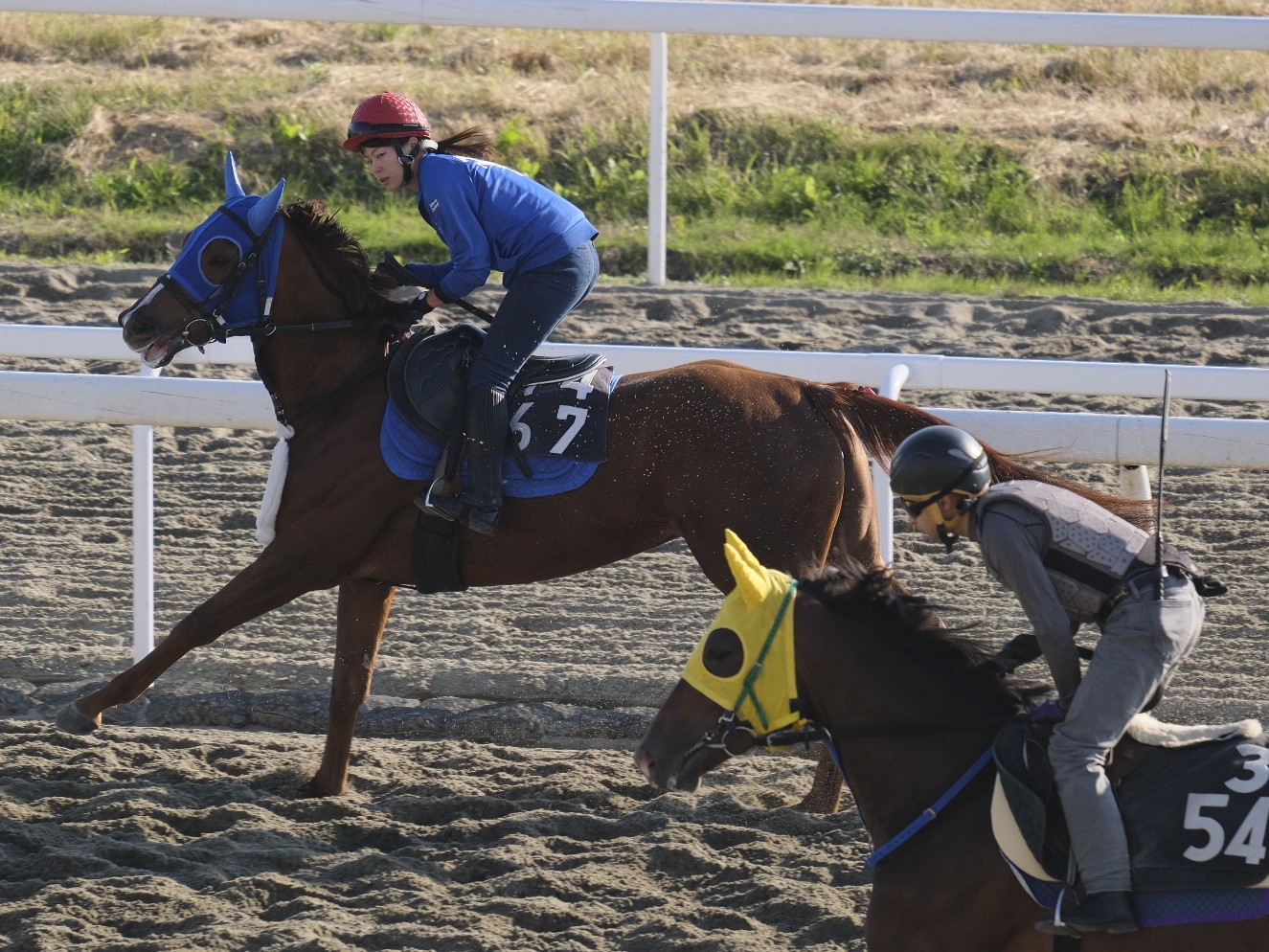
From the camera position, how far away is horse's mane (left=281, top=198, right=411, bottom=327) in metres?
4.89

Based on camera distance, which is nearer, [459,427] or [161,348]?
[459,427]

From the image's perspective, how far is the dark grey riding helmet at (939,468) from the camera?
317 centimetres

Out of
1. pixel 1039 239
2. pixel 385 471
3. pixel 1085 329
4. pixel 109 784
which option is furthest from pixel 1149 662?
pixel 1039 239

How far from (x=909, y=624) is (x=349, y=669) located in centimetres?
221

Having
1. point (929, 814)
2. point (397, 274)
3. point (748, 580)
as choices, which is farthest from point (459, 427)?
point (929, 814)

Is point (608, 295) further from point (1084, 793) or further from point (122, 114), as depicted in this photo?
point (1084, 793)

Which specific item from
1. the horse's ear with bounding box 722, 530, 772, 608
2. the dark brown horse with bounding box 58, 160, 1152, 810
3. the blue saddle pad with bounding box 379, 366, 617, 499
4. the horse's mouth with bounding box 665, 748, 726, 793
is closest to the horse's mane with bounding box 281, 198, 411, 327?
the dark brown horse with bounding box 58, 160, 1152, 810

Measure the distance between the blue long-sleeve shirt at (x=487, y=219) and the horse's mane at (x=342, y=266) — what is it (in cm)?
26

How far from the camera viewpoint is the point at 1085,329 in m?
8.16

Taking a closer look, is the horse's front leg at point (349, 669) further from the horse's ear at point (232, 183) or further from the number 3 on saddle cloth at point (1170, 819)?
the number 3 on saddle cloth at point (1170, 819)

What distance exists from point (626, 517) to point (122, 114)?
8007mm

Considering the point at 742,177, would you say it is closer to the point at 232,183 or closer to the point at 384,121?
the point at 232,183

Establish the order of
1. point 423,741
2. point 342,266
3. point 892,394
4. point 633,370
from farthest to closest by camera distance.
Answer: point 633,370, point 423,741, point 892,394, point 342,266

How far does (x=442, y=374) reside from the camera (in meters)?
4.67
